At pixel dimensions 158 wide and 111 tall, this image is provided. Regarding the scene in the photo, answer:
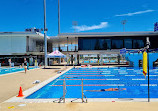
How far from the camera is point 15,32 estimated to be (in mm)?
30000

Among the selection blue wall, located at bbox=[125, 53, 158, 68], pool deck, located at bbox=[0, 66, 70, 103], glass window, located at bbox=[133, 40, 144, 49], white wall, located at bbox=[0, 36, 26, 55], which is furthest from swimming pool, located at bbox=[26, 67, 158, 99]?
white wall, located at bbox=[0, 36, 26, 55]

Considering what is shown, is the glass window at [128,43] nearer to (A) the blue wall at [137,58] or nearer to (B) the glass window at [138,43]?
(B) the glass window at [138,43]

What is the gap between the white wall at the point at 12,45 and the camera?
31.4 m

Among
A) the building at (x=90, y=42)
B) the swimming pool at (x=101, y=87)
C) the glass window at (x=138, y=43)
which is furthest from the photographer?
the glass window at (x=138, y=43)

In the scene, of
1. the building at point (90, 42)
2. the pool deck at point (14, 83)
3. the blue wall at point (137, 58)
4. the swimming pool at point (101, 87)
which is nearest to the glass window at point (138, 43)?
the building at point (90, 42)

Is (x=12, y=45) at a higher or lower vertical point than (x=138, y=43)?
lower

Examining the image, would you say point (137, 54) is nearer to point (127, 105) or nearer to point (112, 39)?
point (112, 39)

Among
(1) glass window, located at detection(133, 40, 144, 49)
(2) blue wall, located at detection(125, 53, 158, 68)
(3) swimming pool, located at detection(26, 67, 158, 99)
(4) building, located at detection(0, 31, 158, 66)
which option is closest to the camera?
(3) swimming pool, located at detection(26, 67, 158, 99)

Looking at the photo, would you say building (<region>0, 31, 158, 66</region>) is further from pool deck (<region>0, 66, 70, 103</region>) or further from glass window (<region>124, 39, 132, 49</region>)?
pool deck (<region>0, 66, 70, 103</region>)

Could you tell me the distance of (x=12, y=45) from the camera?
3156 centimetres

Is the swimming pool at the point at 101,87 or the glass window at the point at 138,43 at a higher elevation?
the glass window at the point at 138,43

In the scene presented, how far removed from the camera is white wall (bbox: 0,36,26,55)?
103 feet

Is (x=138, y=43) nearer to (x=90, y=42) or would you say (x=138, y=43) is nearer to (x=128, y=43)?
(x=128, y=43)

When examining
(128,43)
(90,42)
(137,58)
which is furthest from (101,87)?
(128,43)
